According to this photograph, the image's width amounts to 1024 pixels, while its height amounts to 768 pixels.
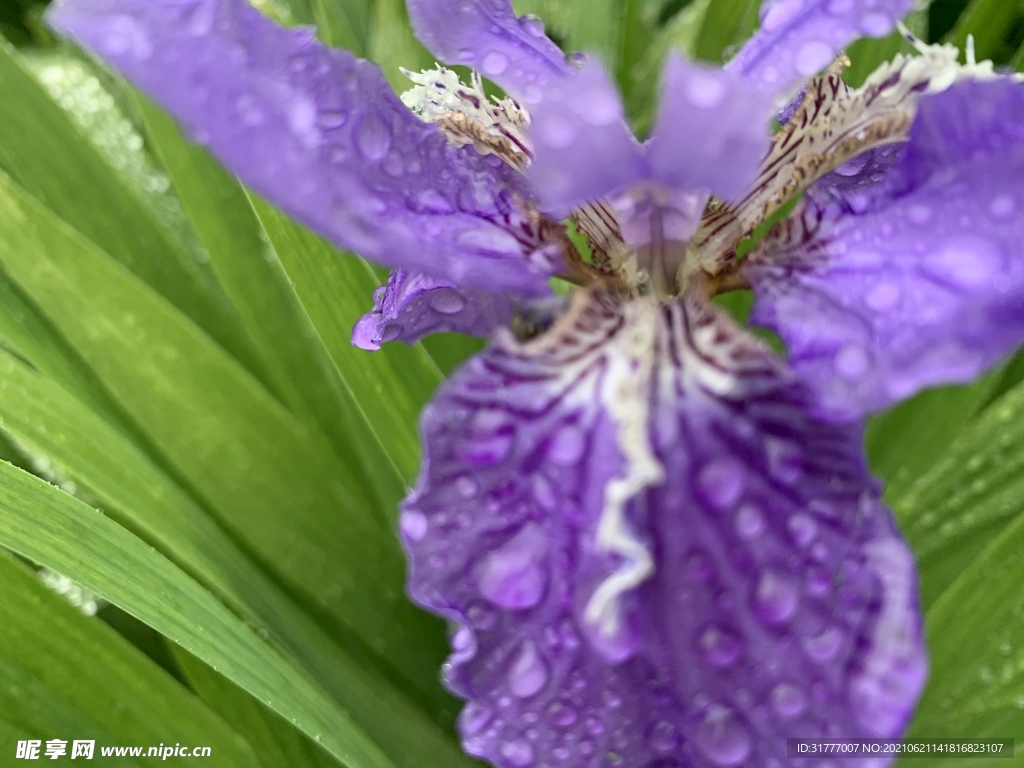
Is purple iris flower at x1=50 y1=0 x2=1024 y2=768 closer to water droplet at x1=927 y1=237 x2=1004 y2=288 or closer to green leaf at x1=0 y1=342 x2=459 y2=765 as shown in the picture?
water droplet at x1=927 y1=237 x2=1004 y2=288

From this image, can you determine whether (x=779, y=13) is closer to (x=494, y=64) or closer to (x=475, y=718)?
(x=494, y=64)

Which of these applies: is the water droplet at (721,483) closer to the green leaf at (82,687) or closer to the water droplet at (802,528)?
the water droplet at (802,528)

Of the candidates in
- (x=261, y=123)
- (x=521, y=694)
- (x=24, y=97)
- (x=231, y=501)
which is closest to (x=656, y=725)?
(x=521, y=694)

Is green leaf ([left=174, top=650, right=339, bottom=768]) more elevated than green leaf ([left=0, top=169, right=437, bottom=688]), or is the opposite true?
green leaf ([left=0, top=169, right=437, bottom=688])

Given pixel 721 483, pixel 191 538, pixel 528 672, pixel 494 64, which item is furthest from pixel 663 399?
pixel 191 538

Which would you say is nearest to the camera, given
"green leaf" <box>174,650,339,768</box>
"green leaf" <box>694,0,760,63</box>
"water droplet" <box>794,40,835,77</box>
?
"water droplet" <box>794,40,835,77</box>

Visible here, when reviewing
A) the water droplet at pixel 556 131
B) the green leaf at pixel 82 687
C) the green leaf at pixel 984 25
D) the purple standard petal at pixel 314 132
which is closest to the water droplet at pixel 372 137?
the purple standard petal at pixel 314 132

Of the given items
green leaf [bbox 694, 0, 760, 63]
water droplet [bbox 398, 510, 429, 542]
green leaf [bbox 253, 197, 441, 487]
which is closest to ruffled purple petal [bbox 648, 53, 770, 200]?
water droplet [bbox 398, 510, 429, 542]
